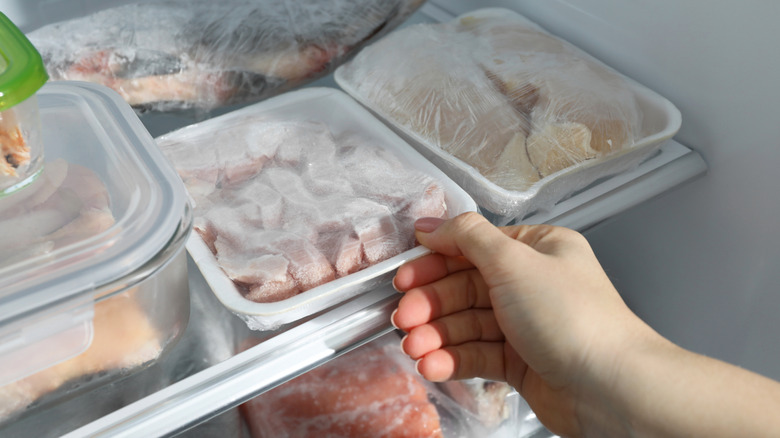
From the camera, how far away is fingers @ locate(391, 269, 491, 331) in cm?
59

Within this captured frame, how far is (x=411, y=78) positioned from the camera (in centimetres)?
80

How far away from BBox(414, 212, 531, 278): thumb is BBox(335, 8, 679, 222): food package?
0.10 m

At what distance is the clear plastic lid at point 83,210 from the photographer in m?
0.42

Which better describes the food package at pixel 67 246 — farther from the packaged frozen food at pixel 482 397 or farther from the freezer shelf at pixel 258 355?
the packaged frozen food at pixel 482 397

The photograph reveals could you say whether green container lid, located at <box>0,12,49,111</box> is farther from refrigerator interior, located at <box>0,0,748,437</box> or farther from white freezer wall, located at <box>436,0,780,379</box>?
white freezer wall, located at <box>436,0,780,379</box>

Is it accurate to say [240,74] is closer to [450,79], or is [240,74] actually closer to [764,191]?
[450,79]

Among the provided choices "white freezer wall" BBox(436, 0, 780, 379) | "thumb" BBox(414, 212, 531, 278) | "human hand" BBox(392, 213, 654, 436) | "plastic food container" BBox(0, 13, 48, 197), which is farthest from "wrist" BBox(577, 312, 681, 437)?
"plastic food container" BBox(0, 13, 48, 197)

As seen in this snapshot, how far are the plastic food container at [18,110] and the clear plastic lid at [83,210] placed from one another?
0.02 m

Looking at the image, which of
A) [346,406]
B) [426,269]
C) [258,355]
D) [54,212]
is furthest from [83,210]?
[346,406]

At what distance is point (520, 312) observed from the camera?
57 centimetres

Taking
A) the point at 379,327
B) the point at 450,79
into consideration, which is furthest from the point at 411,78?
the point at 379,327

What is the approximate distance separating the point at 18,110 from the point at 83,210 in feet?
0.27

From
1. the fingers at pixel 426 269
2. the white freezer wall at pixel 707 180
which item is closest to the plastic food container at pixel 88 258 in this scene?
the fingers at pixel 426 269

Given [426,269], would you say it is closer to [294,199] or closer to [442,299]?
[442,299]
